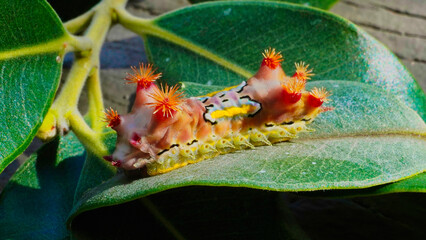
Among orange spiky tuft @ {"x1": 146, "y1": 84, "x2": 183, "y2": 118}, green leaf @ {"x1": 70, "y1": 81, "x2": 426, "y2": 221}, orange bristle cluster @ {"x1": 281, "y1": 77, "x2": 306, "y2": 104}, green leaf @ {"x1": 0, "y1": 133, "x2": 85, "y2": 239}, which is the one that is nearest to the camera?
green leaf @ {"x1": 70, "y1": 81, "x2": 426, "y2": 221}

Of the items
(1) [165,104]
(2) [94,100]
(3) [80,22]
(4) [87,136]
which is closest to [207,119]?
(1) [165,104]

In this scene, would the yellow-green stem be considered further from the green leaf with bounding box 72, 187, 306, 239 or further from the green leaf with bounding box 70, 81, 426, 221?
the green leaf with bounding box 72, 187, 306, 239

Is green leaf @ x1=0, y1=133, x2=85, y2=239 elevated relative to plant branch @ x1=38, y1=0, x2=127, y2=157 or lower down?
lower down

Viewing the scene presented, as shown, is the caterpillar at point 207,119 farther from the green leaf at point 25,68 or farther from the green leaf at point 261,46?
the green leaf at point 261,46

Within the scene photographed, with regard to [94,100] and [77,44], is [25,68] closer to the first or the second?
[77,44]

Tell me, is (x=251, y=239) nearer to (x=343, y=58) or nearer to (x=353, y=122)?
(x=353, y=122)

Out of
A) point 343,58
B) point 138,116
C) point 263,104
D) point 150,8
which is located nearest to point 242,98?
point 263,104

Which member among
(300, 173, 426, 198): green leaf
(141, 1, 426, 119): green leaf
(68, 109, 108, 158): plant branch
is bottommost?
(300, 173, 426, 198): green leaf

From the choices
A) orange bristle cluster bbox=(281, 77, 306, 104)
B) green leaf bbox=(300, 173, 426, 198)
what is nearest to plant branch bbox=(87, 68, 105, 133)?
orange bristle cluster bbox=(281, 77, 306, 104)
